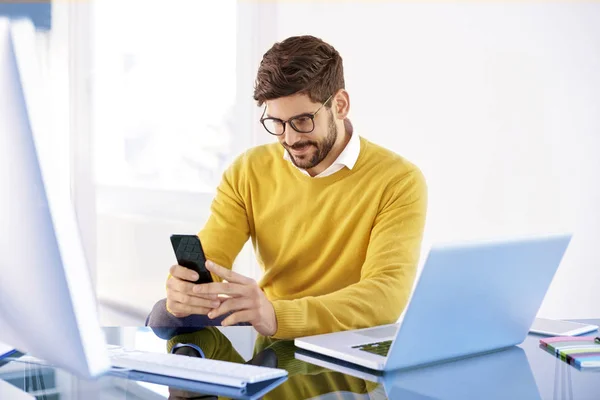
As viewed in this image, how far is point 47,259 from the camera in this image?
0.81 m

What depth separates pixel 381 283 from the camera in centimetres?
183

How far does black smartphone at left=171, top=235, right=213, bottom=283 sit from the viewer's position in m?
1.46

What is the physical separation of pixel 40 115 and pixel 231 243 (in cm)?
152

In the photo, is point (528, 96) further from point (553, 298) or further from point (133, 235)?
Result: point (133, 235)

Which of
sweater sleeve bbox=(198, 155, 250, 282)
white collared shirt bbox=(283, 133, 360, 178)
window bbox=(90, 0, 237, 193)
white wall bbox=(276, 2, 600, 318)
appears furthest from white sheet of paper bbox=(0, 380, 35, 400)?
window bbox=(90, 0, 237, 193)

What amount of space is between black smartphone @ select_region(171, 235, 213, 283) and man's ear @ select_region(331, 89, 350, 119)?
2.81 ft

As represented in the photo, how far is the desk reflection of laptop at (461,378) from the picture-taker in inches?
43.5

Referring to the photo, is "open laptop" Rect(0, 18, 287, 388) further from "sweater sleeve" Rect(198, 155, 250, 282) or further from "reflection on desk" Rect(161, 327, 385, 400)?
"sweater sleeve" Rect(198, 155, 250, 282)

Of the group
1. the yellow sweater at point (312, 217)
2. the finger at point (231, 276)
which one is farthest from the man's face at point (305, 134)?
the finger at point (231, 276)

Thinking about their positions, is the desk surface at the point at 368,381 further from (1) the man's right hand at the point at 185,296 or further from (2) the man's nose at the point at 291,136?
(2) the man's nose at the point at 291,136

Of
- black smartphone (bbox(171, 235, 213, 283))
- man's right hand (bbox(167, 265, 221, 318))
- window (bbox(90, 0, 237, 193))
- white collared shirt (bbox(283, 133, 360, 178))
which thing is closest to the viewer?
black smartphone (bbox(171, 235, 213, 283))

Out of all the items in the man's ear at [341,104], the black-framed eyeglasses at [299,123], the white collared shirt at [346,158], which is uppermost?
the man's ear at [341,104]

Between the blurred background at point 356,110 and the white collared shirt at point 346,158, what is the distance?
4.42 ft

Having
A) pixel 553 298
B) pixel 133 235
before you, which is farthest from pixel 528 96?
pixel 133 235
